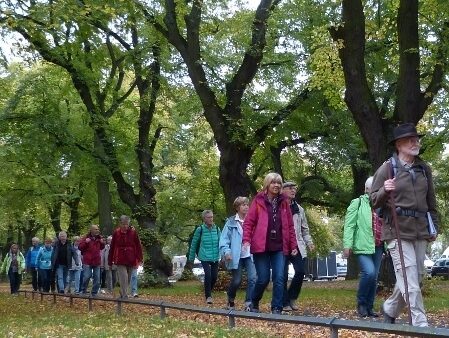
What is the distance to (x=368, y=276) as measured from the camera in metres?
11.2

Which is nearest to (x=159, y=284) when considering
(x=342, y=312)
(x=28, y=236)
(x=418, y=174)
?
(x=342, y=312)

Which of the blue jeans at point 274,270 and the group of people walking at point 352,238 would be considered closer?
the group of people walking at point 352,238

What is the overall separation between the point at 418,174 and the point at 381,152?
8.39 meters

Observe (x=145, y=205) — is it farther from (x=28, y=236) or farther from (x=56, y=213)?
(x=28, y=236)

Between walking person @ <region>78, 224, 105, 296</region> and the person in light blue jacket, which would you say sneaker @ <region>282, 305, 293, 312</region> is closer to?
the person in light blue jacket

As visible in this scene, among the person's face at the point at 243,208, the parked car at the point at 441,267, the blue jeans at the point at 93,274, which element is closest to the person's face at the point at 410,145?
the person's face at the point at 243,208

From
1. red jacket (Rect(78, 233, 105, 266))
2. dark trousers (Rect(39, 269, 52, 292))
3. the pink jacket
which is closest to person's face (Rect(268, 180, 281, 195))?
the pink jacket

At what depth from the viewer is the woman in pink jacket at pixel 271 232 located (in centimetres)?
1067

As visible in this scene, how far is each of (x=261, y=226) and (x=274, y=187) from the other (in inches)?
23.3

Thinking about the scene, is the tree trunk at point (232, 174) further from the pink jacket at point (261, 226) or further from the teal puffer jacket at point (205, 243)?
the pink jacket at point (261, 226)

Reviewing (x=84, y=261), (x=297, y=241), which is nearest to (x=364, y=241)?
(x=297, y=241)

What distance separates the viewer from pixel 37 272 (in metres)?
26.3

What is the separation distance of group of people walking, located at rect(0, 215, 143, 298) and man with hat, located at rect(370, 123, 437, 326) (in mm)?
9512

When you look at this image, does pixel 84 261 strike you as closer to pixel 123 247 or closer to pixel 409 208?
pixel 123 247
